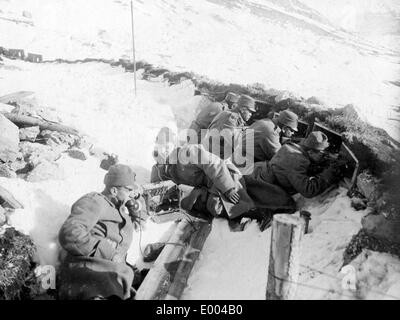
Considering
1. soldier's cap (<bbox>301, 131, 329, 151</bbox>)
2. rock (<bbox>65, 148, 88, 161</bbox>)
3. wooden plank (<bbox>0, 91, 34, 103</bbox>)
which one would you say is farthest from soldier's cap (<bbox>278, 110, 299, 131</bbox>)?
wooden plank (<bbox>0, 91, 34, 103</bbox>)

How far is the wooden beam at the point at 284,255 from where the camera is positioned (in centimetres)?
224

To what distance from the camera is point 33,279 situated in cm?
316

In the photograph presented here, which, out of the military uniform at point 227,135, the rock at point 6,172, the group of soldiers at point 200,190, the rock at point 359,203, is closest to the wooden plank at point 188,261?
the group of soldiers at point 200,190

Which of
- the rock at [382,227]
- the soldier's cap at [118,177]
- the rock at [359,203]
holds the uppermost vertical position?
the soldier's cap at [118,177]

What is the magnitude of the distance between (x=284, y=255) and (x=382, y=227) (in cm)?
146

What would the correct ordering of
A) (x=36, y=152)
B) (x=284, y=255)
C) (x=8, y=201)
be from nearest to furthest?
(x=284, y=255) < (x=8, y=201) < (x=36, y=152)

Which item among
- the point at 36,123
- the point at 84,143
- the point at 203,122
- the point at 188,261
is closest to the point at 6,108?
the point at 36,123

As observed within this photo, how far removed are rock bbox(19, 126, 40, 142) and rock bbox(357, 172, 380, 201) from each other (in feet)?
15.0

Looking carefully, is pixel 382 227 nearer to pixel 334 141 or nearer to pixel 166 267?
pixel 334 141

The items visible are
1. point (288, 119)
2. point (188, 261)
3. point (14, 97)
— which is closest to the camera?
point (188, 261)

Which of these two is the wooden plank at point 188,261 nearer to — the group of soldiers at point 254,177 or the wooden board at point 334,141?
the group of soldiers at point 254,177

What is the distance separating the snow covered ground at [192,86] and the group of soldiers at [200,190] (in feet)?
1.13

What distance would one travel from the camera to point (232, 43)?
2275 cm
